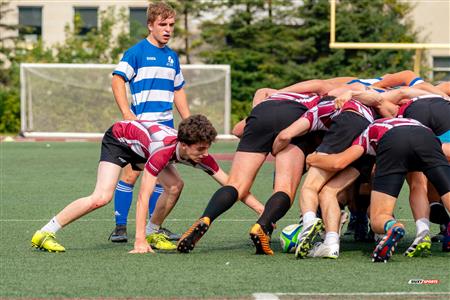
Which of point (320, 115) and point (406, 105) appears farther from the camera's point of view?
point (406, 105)

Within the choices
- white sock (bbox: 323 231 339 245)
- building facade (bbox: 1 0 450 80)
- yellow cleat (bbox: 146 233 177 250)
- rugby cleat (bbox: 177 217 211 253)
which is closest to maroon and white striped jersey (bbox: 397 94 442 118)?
white sock (bbox: 323 231 339 245)

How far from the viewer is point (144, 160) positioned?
8.80 metres

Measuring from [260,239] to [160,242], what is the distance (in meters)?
1.13

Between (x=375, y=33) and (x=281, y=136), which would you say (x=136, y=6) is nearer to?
(x=375, y=33)

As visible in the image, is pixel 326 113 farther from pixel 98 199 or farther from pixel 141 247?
→ pixel 98 199

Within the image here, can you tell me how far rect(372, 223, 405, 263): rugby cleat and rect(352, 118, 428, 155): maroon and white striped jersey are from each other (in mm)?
738

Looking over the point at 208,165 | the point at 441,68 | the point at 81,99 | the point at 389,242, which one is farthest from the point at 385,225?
the point at 441,68

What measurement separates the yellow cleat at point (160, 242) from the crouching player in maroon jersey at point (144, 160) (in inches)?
13.8

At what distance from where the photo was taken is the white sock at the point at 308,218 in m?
7.99

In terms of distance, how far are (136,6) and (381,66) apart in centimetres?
1054

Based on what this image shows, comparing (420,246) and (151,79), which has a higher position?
(151,79)

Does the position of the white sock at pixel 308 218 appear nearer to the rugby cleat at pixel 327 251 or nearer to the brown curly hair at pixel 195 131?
the rugby cleat at pixel 327 251

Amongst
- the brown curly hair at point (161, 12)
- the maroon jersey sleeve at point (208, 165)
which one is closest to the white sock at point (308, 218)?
the maroon jersey sleeve at point (208, 165)

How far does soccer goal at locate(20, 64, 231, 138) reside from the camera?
96.8 feet
